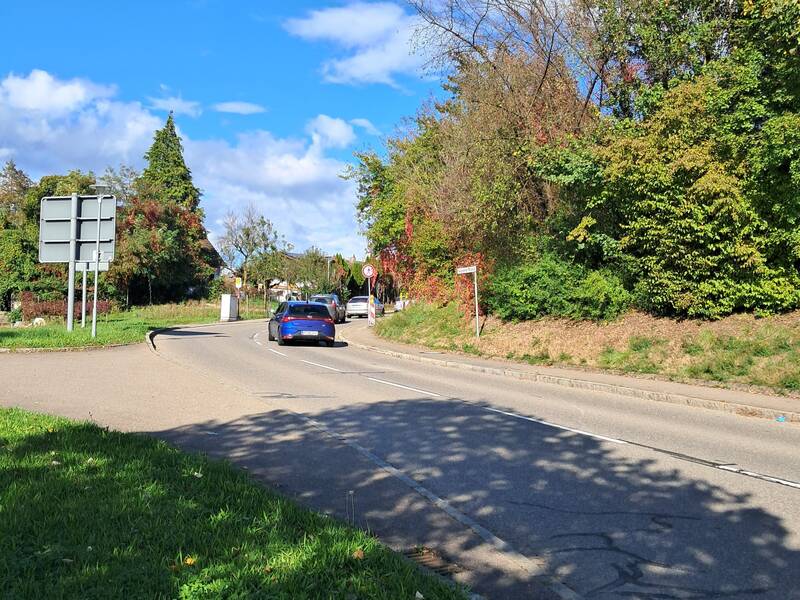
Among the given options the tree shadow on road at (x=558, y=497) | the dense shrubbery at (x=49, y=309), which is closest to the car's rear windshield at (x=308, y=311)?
the tree shadow on road at (x=558, y=497)

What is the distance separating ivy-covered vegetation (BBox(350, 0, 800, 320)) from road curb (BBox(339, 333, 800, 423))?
12.8 ft

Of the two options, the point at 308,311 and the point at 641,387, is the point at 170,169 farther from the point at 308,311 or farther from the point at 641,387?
the point at 641,387

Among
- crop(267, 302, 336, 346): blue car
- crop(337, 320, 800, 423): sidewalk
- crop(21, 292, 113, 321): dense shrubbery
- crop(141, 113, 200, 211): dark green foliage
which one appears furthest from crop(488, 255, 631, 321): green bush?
crop(141, 113, 200, 211): dark green foliage

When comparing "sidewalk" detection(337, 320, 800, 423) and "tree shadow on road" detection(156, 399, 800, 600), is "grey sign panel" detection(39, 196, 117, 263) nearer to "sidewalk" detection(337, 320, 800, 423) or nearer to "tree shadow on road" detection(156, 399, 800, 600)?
"sidewalk" detection(337, 320, 800, 423)

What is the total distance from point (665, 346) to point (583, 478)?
Answer: 10788 mm

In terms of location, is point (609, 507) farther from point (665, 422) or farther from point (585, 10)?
point (585, 10)

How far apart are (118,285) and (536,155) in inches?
1504

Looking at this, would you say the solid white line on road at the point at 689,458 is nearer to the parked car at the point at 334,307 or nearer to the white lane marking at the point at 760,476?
the white lane marking at the point at 760,476

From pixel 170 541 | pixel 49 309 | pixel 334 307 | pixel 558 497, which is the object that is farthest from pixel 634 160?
pixel 49 309

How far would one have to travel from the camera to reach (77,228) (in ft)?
70.5

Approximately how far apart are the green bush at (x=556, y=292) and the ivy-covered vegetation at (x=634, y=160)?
0.16ft

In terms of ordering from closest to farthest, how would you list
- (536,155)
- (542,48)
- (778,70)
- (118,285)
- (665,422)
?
(665,422) < (778,70) < (536,155) < (542,48) < (118,285)

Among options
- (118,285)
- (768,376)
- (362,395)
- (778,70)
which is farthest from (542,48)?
(118,285)

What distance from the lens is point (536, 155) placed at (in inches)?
775
